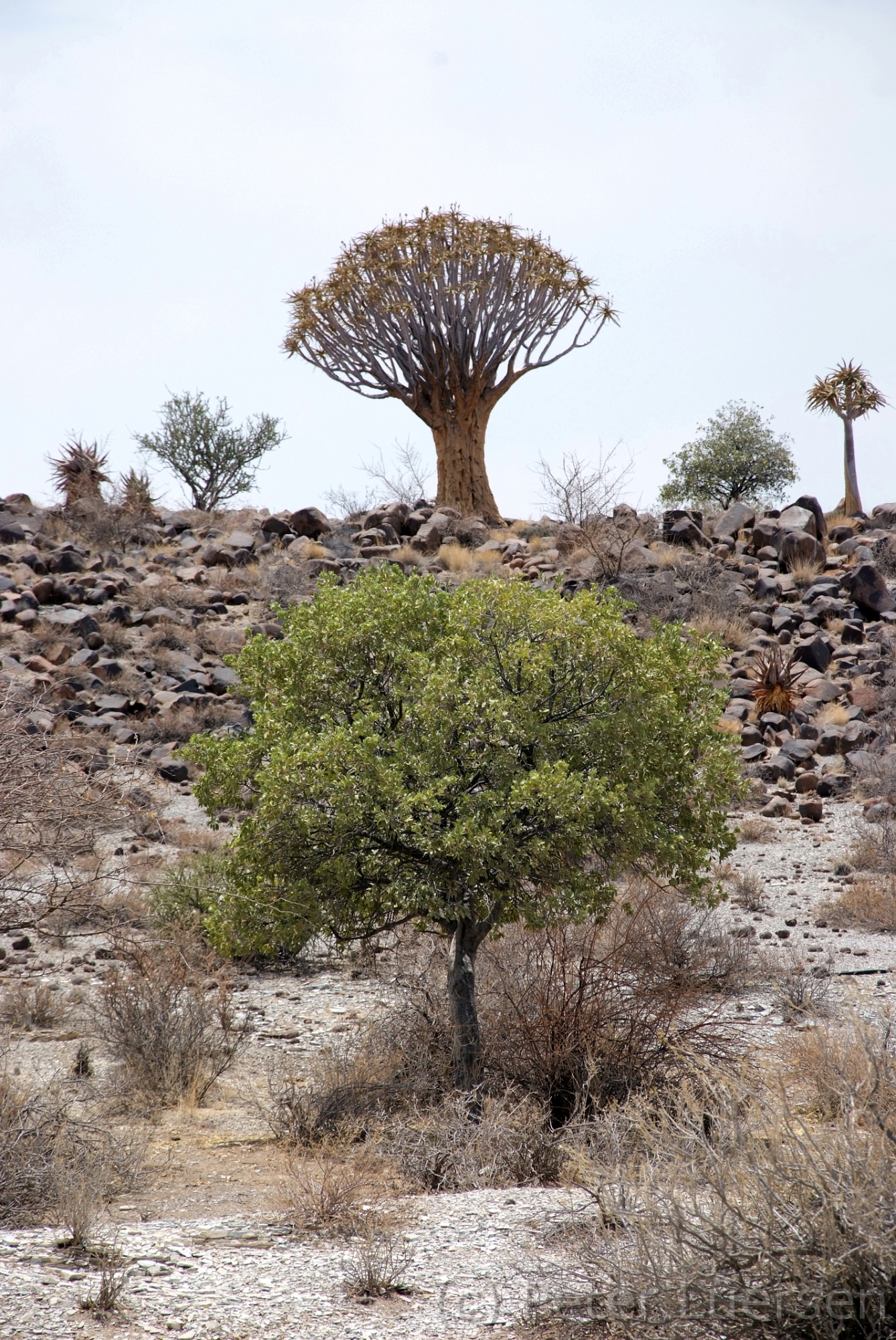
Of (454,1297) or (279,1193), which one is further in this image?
(279,1193)

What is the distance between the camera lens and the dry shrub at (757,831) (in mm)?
15664

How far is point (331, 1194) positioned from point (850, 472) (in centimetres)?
A: 2700

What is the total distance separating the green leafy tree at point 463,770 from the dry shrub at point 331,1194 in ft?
4.42

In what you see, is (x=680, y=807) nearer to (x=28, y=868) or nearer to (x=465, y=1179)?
(x=465, y=1179)

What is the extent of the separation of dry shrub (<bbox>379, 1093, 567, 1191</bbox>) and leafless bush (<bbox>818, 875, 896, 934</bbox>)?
6954 millimetres

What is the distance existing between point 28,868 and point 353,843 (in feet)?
23.5

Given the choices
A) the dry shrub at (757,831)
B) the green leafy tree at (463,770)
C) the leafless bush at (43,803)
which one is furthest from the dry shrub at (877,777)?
the leafless bush at (43,803)

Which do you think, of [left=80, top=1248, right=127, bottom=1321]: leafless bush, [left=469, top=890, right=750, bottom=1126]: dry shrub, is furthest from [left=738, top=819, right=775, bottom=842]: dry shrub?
[left=80, top=1248, right=127, bottom=1321]: leafless bush

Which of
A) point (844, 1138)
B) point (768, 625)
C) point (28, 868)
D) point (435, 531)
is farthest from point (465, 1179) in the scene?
point (435, 531)

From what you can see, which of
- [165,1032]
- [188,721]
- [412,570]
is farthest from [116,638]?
[165,1032]

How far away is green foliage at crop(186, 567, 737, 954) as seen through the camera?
6824 millimetres

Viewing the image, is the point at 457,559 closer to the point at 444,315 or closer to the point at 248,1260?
the point at 444,315

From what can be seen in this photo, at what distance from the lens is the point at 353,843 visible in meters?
7.14

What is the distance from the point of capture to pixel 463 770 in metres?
7.12
